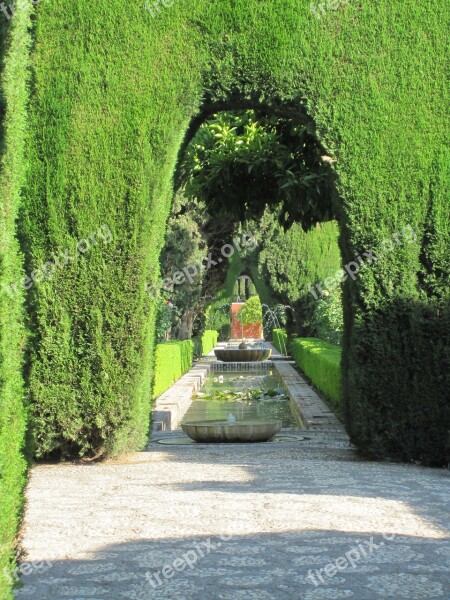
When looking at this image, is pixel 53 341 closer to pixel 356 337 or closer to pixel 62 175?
pixel 62 175

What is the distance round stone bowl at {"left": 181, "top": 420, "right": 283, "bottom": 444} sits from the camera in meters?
9.23

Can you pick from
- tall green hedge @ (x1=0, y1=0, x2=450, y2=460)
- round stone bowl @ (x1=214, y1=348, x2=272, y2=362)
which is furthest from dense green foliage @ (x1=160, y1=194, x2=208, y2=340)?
tall green hedge @ (x1=0, y1=0, x2=450, y2=460)

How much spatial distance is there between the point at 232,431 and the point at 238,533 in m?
4.90

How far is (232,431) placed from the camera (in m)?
9.33

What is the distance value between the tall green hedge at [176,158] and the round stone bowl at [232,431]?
204 cm

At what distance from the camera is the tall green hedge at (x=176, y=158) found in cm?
713

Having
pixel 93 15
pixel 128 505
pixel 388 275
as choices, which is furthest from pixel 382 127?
pixel 128 505

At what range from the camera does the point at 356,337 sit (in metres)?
7.18

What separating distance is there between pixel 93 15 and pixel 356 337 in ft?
13.0

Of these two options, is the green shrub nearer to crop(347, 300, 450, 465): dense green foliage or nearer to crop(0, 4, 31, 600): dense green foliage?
crop(347, 300, 450, 465): dense green foliage

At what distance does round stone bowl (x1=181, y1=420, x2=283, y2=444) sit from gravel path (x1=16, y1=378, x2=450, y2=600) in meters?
2.35

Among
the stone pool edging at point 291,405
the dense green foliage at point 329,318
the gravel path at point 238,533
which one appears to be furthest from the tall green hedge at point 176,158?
the dense green foliage at point 329,318

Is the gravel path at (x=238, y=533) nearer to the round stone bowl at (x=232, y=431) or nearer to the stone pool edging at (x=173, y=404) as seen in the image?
the round stone bowl at (x=232, y=431)

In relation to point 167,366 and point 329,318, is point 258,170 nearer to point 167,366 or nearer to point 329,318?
point 167,366
